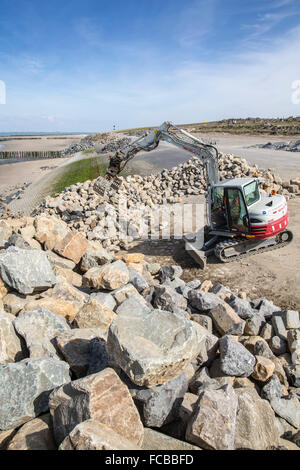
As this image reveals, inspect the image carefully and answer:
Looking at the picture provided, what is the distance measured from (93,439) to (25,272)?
327 centimetres

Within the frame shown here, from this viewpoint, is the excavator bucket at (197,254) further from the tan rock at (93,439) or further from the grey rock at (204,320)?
the tan rock at (93,439)

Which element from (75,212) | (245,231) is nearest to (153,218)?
(75,212)

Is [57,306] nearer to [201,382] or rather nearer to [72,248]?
[201,382]

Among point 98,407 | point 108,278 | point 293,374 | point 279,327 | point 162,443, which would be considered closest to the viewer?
point 98,407

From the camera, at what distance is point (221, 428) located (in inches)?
102

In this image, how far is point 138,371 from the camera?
2719 millimetres

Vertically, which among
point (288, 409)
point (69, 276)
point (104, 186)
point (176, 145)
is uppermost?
→ point (176, 145)

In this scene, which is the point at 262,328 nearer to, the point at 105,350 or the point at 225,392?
the point at 225,392

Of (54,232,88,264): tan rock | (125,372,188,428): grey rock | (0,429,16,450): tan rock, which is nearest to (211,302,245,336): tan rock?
(125,372,188,428): grey rock

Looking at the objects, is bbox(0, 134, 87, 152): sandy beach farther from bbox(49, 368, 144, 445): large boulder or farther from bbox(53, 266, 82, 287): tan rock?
bbox(49, 368, 144, 445): large boulder

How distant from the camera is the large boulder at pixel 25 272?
483 centimetres

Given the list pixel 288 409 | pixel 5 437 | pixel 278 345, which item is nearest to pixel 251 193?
pixel 278 345

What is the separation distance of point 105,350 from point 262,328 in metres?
2.80

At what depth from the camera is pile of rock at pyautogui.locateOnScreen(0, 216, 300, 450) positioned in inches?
102
